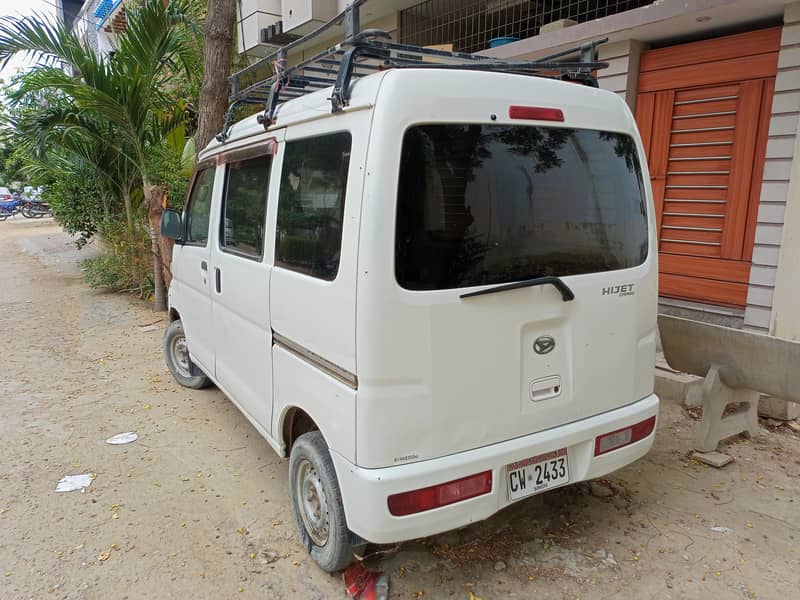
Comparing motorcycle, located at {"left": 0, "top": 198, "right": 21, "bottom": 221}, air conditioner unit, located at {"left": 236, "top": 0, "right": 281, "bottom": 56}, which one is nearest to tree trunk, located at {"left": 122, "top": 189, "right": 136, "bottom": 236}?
air conditioner unit, located at {"left": 236, "top": 0, "right": 281, "bottom": 56}

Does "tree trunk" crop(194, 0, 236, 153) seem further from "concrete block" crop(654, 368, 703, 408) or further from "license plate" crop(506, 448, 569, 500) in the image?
"license plate" crop(506, 448, 569, 500)

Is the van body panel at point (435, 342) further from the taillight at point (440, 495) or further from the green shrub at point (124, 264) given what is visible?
the green shrub at point (124, 264)

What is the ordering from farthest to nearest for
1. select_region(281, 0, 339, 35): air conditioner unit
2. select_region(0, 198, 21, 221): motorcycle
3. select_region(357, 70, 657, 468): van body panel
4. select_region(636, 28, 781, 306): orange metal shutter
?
select_region(0, 198, 21, 221): motorcycle
select_region(281, 0, 339, 35): air conditioner unit
select_region(636, 28, 781, 306): orange metal shutter
select_region(357, 70, 657, 468): van body panel

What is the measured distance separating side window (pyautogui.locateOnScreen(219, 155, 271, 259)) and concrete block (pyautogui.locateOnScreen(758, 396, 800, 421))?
12.7 ft

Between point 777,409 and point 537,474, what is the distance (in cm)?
289

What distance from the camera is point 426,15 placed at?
337 inches

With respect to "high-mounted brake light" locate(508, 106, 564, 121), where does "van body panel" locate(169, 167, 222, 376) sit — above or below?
below

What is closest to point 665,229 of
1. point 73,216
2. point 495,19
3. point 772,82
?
point 772,82

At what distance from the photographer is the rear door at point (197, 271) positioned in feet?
13.2

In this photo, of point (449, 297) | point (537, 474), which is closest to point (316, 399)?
point (449, 297)

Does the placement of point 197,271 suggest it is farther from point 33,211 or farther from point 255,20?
point 33,211

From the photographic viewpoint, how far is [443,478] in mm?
2256

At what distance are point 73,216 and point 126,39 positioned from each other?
4072 mm

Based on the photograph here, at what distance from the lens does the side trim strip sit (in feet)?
7.38
